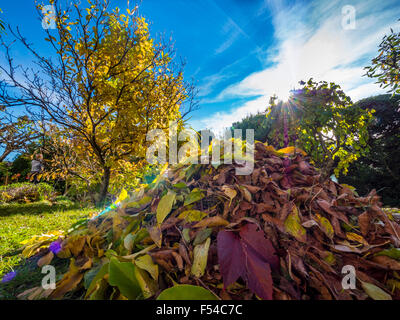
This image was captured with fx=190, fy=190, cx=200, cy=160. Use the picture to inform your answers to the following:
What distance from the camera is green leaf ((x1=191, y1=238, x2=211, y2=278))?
60cm

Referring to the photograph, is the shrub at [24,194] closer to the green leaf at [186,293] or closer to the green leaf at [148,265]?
the green leaf at [148,265]

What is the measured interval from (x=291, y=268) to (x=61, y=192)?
41.6 feet

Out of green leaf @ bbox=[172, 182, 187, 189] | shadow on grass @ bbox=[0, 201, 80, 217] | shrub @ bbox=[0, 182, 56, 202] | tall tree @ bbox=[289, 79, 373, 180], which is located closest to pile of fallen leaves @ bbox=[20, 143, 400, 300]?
green leaf @ bbox=[172, 182, 187, 189]

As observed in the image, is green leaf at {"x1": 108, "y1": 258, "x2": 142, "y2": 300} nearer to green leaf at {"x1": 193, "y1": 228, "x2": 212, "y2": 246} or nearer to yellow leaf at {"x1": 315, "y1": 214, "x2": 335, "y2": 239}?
green leaf at {"x1": 193, "y1": 228, "x2": 212, "y2": 246}

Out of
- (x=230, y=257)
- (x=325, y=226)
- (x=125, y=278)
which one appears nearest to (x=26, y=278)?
(x=125, y=278)

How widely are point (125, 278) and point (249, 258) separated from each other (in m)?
0.41

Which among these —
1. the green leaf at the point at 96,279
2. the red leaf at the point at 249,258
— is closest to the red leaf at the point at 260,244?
the red leaf at the point at 249,258

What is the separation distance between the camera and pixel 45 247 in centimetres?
120

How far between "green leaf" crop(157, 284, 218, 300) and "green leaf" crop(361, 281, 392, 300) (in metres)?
0.42

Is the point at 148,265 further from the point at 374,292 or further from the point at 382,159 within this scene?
the point at 382,159

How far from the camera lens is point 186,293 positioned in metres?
0.53
